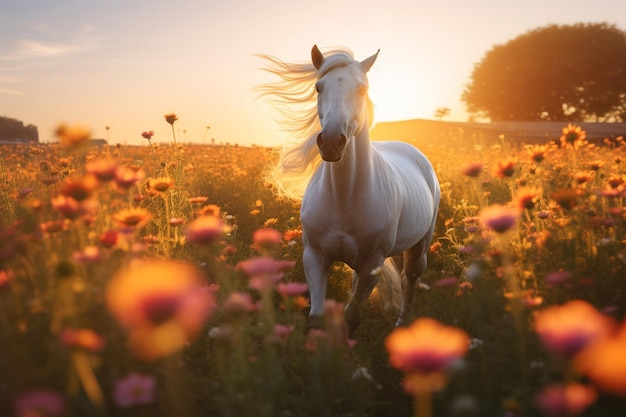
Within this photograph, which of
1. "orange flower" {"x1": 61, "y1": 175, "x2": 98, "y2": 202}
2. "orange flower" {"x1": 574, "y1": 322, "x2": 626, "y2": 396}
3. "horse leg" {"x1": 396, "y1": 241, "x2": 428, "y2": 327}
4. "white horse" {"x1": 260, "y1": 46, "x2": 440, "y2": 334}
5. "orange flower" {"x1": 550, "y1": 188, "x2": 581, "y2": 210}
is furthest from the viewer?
"horse leg" {"x1": 396, "y1": 241, "x2": 428, "y2": 327}

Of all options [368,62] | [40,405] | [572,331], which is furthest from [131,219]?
[368,62]

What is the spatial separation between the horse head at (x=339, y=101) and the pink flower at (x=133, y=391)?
5.55 ft

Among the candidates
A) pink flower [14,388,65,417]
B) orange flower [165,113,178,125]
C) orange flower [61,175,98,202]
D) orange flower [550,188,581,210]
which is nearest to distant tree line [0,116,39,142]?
orange flower [165,113,178,125]

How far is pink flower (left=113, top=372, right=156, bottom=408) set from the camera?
161 cm

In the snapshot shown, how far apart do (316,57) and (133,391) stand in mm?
2809

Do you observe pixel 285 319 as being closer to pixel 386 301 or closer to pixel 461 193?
pixel 386 301

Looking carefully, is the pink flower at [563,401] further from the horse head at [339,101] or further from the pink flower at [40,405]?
the horse head at [339,101]

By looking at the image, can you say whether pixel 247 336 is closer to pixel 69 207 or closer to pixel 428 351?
pixel 69 207

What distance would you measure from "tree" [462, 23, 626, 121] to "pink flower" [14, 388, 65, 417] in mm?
38769

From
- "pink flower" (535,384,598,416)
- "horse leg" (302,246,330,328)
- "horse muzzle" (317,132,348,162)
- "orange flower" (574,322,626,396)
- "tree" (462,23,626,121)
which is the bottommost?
"horse leg" (302,246,330,328)

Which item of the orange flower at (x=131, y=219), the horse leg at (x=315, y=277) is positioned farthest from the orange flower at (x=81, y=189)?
the horse leg at (x=315, y=277)

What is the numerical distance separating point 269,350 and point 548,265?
1832 mm

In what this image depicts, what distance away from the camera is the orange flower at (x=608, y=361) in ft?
3.84

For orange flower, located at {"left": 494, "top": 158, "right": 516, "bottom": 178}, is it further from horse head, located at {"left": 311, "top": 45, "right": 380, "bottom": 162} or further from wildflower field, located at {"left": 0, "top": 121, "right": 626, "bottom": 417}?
horse head, located at {"left": 311, "top": 45, "right": 380, "bottom": 162}
